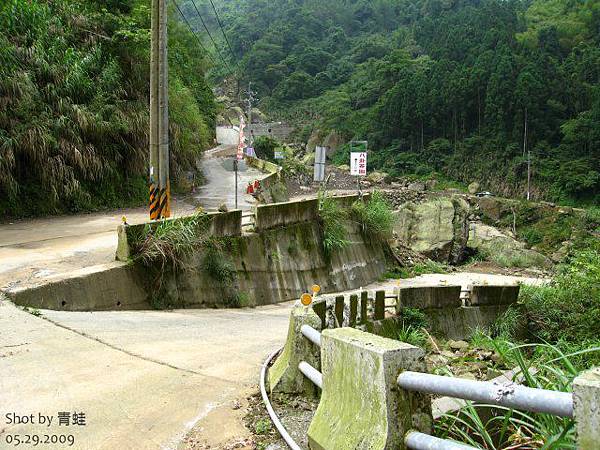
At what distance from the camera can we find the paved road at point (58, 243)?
9664 millimetres

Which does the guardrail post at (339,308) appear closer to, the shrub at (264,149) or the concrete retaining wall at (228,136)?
→ the shrub at (264,149)

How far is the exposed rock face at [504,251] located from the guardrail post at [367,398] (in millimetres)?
27838

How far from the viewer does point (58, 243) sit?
12117mm

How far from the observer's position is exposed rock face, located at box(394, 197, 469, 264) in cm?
3072

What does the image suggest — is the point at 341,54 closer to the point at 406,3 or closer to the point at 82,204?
the point at 406,3

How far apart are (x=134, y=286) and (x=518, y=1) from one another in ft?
357

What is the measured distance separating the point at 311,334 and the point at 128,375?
2.06 m

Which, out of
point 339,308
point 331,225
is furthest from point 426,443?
point 331,225

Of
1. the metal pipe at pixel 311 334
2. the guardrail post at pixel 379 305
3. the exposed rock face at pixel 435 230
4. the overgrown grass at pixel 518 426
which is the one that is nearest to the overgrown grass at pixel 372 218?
the guardrail post at pixel 379 305

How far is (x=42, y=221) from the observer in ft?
50.1

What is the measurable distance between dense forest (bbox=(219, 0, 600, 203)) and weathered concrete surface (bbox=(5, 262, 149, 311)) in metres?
51.7

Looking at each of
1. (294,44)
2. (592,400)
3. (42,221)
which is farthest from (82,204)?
(294,44)

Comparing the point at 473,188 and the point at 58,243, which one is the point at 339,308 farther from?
the point at 473,188

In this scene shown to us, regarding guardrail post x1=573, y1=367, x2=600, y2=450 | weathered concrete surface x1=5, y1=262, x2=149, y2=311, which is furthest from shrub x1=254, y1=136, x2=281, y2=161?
guardrail post x1=573, y1=367, x2=600, y2=450
